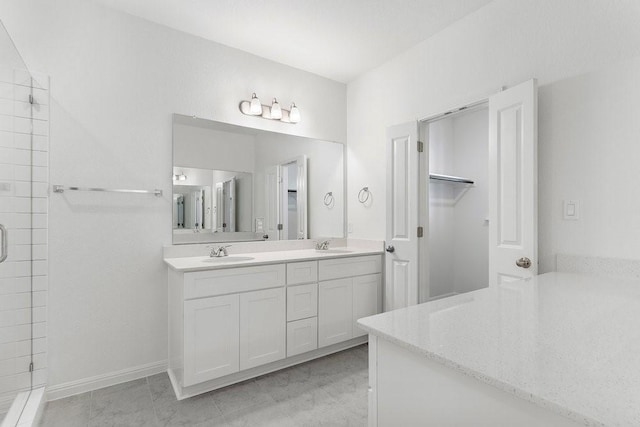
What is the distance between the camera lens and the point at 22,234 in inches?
76.0

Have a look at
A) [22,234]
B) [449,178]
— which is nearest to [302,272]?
[22,234]

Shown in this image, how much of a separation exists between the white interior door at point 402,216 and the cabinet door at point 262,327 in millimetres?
1096

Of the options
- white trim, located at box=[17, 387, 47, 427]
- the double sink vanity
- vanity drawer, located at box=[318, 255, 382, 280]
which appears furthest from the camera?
vanity drawer, located at box=[318, 255, 382, 280]

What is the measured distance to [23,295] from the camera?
1.94m

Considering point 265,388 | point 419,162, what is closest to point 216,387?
point 265,388

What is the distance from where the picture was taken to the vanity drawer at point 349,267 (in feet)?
8.86

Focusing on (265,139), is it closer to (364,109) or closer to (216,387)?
(364,109)

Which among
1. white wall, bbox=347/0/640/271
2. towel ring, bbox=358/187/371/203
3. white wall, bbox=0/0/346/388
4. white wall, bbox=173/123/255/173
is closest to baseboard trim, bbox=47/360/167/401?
white wall, bbox=0/0/346/388

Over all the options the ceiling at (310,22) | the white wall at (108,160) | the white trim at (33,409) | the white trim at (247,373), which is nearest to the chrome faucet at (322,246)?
the white trim at (247,373)

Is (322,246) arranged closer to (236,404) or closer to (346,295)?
(346,295)

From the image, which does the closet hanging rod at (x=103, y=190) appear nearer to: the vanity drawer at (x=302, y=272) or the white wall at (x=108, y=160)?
the white wall at (x=108, y=160)

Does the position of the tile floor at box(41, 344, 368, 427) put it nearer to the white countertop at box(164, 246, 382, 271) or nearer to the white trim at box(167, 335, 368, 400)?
the white trim at box(167, 335, 368, 400)

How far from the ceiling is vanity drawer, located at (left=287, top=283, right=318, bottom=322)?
2.05 meters

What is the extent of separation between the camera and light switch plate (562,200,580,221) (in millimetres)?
1865
